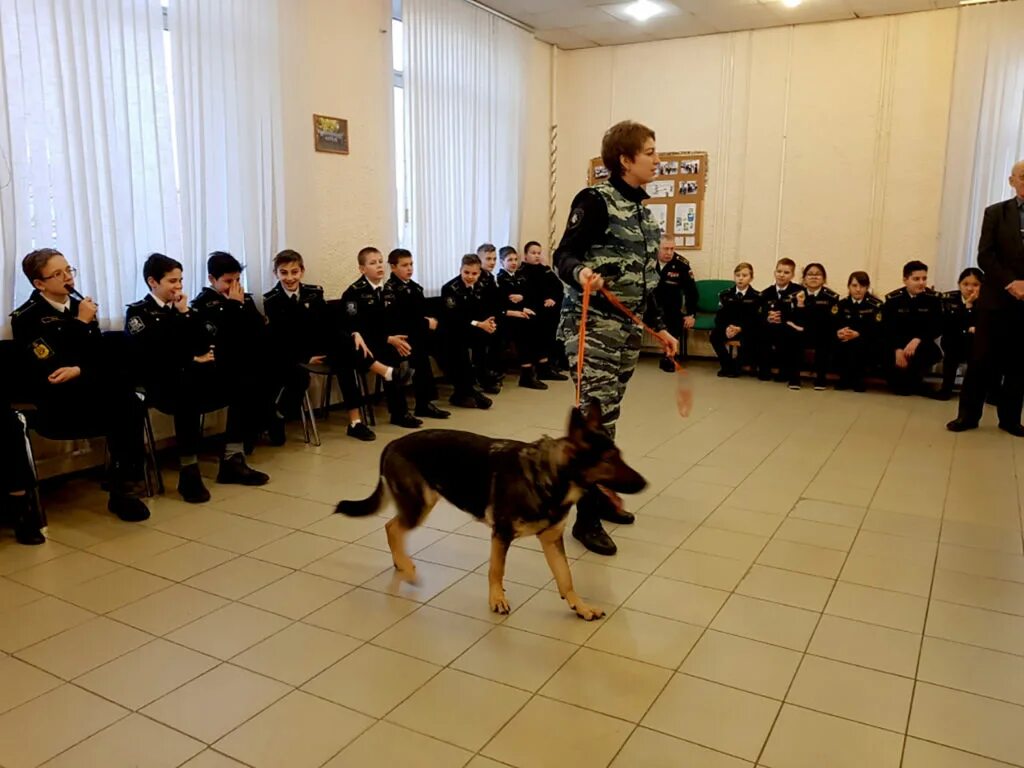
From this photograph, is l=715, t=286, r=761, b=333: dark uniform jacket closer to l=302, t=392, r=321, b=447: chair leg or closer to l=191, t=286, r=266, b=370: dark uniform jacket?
l=302, t=392, r=321, b=447: chair leg

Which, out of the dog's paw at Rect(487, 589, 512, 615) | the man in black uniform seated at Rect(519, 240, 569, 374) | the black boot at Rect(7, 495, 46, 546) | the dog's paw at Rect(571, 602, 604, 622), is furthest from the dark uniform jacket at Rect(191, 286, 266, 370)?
the man in black uniform seated at Rect(519, 240, 569, 374)

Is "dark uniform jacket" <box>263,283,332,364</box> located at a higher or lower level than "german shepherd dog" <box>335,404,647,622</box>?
higher

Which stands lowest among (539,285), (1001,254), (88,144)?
(539,285)

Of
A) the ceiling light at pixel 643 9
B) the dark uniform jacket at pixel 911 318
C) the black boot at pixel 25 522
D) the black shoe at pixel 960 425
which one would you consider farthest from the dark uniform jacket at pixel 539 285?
the black boot at pixel 25 522

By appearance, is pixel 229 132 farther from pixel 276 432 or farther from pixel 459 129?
pixel 459 129

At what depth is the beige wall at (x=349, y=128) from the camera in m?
5.53

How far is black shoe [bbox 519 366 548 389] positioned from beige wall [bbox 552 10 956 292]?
105 inches

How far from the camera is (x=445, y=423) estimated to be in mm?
5785

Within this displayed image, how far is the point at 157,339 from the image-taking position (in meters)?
4.20

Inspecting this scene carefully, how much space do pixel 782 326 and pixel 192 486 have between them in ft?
18.2

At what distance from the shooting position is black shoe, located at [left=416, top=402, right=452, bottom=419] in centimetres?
593

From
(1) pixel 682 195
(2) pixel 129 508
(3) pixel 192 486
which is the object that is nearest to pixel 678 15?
(1) pixel 682 195

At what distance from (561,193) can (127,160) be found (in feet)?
18.4

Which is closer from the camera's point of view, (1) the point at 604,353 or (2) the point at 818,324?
(1) the point at 604,353
